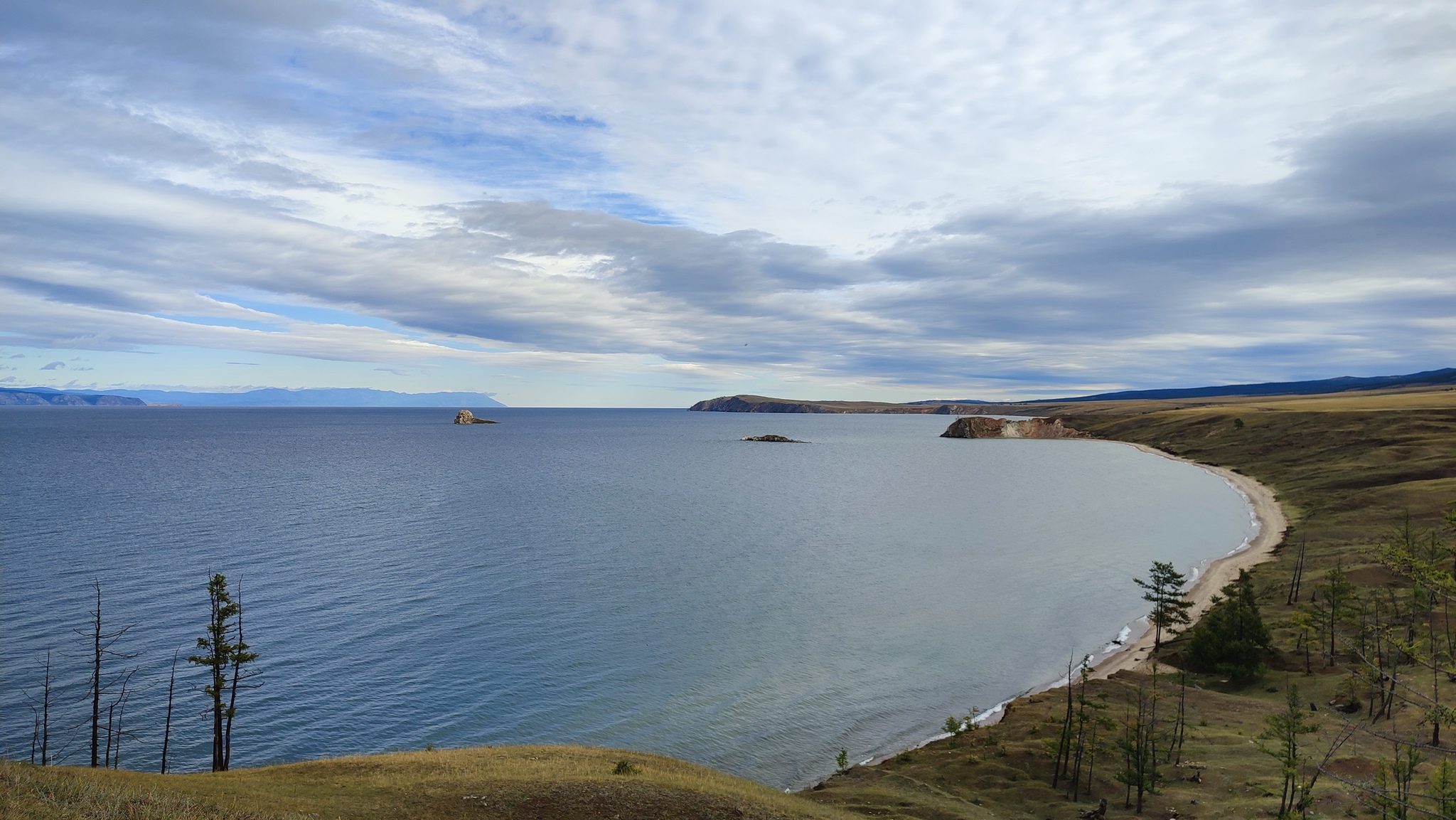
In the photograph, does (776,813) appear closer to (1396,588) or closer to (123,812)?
(123,812)

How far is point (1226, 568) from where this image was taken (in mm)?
70938

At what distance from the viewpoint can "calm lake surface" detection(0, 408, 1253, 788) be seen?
39.2 metres

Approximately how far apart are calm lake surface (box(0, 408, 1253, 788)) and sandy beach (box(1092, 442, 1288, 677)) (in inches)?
102

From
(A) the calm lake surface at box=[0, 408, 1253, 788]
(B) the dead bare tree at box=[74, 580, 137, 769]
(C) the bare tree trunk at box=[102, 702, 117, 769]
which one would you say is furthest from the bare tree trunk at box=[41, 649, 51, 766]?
(C) the bare tree trunk at box=[102, 702, 117, 769]

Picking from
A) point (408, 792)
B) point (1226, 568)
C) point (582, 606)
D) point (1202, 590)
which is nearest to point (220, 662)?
point (408, 792)

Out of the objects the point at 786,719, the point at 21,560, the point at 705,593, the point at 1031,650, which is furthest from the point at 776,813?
the point at 21,560

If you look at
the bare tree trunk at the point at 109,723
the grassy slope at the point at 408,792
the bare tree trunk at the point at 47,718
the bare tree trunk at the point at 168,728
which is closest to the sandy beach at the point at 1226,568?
the grassy slope at the point at 408,792

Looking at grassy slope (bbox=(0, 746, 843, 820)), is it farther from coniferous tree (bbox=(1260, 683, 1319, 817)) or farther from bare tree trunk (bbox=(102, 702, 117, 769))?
coniferous tree (bbox=(1260, 683, 1319, 817))

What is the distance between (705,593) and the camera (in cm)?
6306

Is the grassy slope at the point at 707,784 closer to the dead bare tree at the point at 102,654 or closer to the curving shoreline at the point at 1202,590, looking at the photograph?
the curving shoreline at the point at 1202,590

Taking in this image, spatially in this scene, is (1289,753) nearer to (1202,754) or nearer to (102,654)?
(1202,754)

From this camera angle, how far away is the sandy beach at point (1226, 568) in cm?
4891

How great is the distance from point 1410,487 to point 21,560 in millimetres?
149321

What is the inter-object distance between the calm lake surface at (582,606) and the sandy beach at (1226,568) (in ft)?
8.51
